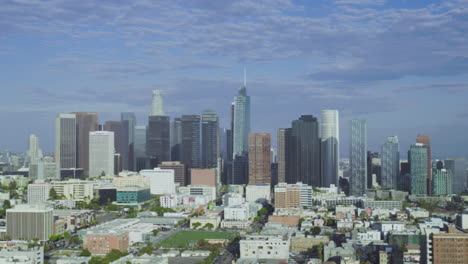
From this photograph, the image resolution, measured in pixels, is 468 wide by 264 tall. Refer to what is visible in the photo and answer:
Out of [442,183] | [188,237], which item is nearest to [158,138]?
[442,183]

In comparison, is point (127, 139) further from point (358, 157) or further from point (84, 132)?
point (358, 157)

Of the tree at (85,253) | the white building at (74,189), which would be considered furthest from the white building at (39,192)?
the tree at (85,253)

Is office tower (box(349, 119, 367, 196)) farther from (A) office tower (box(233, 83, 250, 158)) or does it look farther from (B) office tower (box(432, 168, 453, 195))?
(A) office tower (box(233, 83, 250, 158))

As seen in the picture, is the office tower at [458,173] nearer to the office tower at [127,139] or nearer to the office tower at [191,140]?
the office tower at [191,140]

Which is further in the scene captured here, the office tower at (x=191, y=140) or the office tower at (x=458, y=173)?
the office tower at (x=191, y=140)

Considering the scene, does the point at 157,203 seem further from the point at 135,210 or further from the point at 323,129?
the point at 323,129

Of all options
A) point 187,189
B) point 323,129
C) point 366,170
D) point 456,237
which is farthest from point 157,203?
point 456,237
